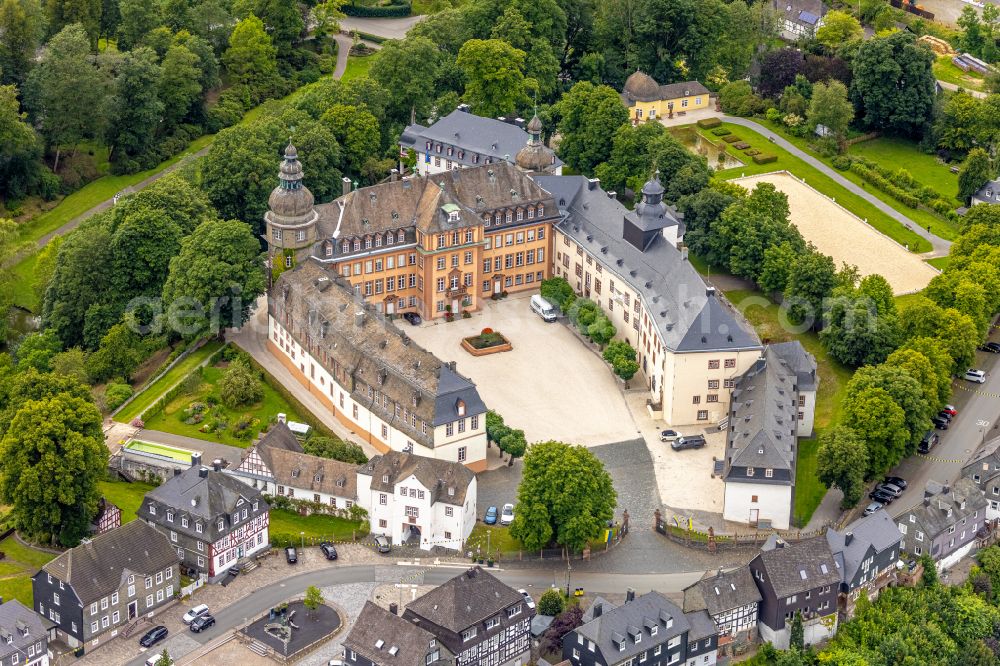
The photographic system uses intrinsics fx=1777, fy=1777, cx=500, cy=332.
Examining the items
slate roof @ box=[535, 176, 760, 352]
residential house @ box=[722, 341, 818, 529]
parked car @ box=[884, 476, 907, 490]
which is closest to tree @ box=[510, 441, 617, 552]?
residential house @ box=[722, 341, 818, 529]

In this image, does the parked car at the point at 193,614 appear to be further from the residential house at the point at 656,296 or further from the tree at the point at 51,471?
the residential house at the point at 656,296

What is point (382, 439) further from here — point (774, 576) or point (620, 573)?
point (774, 576)

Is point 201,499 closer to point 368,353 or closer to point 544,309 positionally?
point 368,353

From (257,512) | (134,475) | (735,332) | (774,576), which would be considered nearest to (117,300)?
(134,475)

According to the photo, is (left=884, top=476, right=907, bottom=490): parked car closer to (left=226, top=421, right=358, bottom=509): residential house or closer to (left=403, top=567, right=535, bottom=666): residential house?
(left=403, top=567, right=535, bottom=666): residential house

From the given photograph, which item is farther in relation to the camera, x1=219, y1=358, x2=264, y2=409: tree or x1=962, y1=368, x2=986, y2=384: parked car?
x1=962, y1=368, x2=986, y2=384: parked car

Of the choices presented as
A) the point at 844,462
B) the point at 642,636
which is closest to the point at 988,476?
the point at 844,462
